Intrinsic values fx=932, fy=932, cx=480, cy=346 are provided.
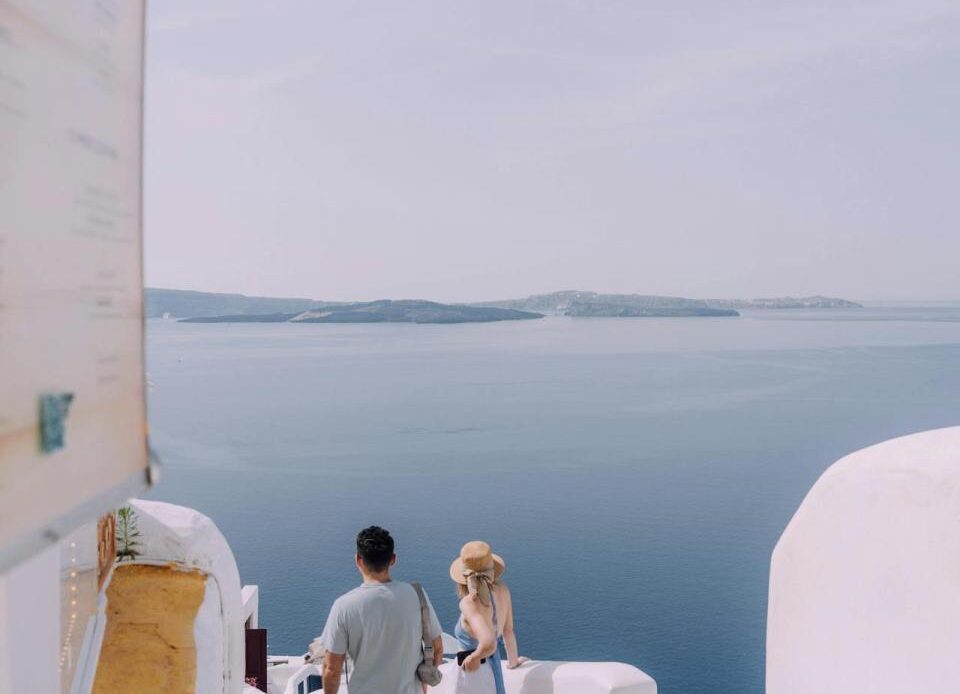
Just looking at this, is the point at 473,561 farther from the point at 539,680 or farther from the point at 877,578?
the point at 877,578

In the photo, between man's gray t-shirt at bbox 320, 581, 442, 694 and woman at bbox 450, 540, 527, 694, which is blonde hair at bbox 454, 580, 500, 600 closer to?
woman at bbox 450, 540, 527, 694

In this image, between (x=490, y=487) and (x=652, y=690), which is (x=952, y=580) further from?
(x=490, y=487)

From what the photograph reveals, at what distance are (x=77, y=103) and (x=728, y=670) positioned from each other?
115 ft

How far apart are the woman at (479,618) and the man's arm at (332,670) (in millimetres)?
622

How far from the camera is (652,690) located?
3.89 metres

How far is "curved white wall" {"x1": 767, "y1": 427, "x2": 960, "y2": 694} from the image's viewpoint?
229 centimetres

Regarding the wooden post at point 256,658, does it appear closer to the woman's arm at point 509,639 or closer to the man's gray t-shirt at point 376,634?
the woman's arm at point 509,639

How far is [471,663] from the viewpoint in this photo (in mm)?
3311

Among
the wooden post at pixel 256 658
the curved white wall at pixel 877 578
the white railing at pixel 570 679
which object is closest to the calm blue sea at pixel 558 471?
the wooden post at pixel 256 658

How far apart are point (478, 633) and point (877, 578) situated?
4.62ft

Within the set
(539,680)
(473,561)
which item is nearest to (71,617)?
(473,561)

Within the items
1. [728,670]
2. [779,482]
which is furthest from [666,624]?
[779,482]

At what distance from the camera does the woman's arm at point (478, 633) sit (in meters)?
3.29

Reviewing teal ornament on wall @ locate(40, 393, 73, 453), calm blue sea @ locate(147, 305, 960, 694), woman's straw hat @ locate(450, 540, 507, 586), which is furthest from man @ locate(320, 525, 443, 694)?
calm blue sea @ locate(147, 305, 960, 694)
